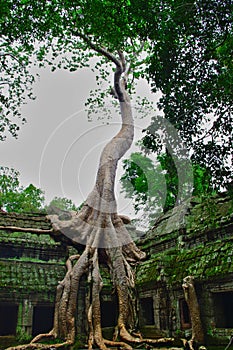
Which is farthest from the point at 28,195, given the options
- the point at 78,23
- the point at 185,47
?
the point at 185,47

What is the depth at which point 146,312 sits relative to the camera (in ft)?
34.1

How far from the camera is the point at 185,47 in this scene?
6770 millimetres

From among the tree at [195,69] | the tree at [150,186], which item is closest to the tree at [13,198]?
the tree at [150,186]

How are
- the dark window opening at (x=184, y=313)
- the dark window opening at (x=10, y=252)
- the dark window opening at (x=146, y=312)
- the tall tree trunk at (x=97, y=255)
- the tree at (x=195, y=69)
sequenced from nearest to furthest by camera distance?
the tree at (x=195, y=69) → the dark window opening at (x=184, y=313) → the tall tree trunk at (x=97, y=255) → the dark window opening at (x=146, y=312) → the dark window opening at (x=10, y=252)

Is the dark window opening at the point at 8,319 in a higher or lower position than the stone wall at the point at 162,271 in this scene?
lower

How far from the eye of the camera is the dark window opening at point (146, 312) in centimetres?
1018

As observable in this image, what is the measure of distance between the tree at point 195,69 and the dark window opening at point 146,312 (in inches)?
213

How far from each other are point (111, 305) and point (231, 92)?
8080 millimetres

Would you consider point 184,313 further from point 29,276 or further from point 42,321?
point 42,321

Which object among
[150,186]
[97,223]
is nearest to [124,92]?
[97,223]

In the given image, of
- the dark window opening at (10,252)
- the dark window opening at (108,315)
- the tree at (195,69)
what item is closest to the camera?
the tree at (195,69)

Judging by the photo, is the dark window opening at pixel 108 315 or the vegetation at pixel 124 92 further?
the dark window opening at pixel 108 315

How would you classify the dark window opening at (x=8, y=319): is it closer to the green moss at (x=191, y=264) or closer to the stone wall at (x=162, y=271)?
the stone wall at (x=162, y=271)

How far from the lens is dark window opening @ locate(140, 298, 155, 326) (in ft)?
33.4
